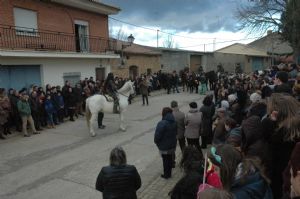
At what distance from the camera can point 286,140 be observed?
150 inches

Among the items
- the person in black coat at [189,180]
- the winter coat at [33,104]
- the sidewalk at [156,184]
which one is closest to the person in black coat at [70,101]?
the winter coat at [33,104]

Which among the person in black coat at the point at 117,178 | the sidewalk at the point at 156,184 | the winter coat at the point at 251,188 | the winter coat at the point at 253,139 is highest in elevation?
the winter coat at the point at 253,139

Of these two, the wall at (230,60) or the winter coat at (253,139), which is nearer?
the winter coat at (253,139)

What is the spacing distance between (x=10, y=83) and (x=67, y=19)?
20.5ft

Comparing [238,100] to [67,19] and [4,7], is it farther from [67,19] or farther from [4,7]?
[67,19]

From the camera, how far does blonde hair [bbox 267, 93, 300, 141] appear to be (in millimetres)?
3742

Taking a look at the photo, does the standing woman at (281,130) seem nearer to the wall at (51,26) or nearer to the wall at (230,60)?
the wall at (51,26)

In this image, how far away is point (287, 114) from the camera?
3834 millimetres

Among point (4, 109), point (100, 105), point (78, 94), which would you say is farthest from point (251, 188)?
point (78, 94)

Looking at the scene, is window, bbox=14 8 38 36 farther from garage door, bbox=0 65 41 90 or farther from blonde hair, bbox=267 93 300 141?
blonde hair, bbox=267 93 300 141

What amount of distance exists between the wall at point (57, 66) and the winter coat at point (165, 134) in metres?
10.6

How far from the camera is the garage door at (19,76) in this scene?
50.1 ft

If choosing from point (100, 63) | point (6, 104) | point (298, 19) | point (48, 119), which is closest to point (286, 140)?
point (6, 104)

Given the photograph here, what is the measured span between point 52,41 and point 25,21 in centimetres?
190
